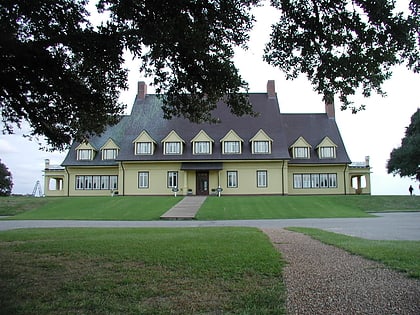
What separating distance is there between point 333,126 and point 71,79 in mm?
43718

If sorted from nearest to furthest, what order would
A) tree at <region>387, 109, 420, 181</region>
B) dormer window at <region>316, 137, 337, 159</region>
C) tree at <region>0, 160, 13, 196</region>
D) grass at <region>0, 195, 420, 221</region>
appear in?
1. grass at <region>0, 195, 420, 221</region>
2. dormer window at <region>316, 137, 337, 159</region>
3. tree at <region>387, 109, 420, 181</region>
4. tree at <region>0, 160, 13, 196</region>

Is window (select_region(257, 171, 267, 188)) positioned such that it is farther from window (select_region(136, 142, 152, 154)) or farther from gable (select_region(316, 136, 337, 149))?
window (select_region(136, 142, 152, 154))

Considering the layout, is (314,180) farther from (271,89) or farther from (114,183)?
(114,183)

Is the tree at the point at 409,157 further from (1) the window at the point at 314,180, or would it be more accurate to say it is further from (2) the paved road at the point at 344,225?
(2) the paved road at the point at 344,225

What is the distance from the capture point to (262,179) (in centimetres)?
4359

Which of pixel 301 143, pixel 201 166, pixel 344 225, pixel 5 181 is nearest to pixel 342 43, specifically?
pixel 344 225

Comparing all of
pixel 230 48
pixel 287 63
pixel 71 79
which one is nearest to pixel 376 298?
pixel 287 63

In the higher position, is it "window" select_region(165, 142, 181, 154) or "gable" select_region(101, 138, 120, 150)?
"gable" select_region(101, 138, 120, 150)

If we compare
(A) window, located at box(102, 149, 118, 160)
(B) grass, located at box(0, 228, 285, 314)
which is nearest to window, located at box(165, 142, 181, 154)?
(A) window, located at box(102, 149, 118, 160)

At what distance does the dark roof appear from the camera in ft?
144

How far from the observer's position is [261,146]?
43875 millimetres

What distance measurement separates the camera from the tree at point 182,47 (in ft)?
24.3

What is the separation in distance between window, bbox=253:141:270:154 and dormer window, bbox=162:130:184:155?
814cm

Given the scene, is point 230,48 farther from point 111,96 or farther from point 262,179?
point 262,179
